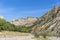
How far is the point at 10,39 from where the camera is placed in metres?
36.2

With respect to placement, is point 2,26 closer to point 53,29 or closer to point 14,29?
point 14,29

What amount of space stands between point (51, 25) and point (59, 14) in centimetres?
1390

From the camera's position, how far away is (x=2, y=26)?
1809 inches

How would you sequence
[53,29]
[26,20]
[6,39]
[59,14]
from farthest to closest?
[26,20] → [59,14] → [53,29] → [6,39]

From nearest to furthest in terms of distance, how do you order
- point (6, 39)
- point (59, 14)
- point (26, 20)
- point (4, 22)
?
1. point (6, 39)
2. point (4, 22)
3. point (59, 14)
4. point (26, 20)

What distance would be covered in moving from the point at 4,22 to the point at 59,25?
38.4 m

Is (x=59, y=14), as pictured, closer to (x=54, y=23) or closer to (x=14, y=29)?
(x=54, y=23)

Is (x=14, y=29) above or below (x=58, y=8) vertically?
below

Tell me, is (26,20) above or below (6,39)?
above

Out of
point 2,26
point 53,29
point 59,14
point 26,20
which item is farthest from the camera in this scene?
point 26,20

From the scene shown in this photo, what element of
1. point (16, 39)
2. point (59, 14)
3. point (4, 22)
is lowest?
point (16, 39)

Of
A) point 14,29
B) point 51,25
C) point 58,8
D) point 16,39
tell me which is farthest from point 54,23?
point 16,39

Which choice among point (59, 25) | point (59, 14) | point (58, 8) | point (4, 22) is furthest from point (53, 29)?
point (4, 22)

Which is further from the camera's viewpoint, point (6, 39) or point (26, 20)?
point (26, 20)
